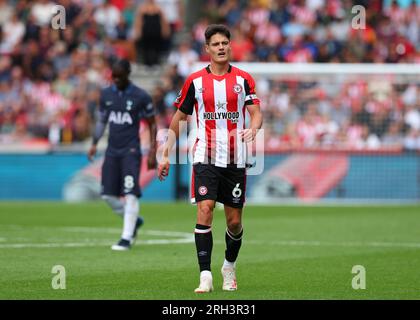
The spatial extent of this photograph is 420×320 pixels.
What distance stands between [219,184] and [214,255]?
10.9ft

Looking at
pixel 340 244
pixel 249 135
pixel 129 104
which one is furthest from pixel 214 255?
pixel 249 135

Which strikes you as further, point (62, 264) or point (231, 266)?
→ point (62, 264)

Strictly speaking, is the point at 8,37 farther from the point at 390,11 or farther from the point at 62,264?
the point at 62,264

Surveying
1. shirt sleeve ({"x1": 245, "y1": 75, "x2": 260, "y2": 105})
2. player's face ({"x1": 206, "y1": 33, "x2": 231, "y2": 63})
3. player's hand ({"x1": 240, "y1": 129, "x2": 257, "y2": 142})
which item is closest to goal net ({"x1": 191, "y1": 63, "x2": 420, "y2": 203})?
shirt sleeve ({"x1": 245, "y1": 75, "x2": 260, "y2": 105})

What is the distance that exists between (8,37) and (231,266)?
22.5 m

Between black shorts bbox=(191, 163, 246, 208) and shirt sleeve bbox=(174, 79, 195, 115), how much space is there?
543mm

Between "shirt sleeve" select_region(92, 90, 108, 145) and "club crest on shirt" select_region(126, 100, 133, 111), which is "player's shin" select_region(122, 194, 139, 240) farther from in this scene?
"club crest on shirt" select_region(126, 100, 133, 111)

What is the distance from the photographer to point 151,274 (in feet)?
37.3

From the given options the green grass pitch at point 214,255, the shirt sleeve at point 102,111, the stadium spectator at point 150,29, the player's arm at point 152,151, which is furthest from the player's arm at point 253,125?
the stadium spectator at point 150,29

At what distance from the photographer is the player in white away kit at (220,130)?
10.2m

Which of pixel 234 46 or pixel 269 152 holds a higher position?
pixel 234 46

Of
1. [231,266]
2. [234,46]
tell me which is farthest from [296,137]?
[231,266]

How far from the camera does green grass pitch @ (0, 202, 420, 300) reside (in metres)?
10.0

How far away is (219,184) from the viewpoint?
1038 centimetres
